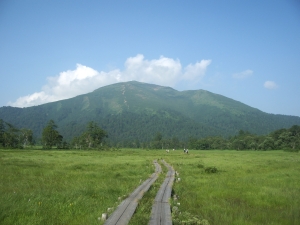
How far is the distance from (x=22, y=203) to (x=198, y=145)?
13917 cm

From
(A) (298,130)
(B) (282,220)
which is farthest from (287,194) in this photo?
(A) (298,130)

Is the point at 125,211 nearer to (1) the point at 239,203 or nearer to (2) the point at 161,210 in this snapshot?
(2) the point at 161,210

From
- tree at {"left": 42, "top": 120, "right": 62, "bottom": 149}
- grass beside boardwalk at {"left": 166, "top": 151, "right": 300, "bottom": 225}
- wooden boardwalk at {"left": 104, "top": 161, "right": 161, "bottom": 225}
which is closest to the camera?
wooden boardwalk at {"left": 104, "top": 161, "right": 161, "bottom": 225}

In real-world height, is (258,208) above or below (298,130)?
below

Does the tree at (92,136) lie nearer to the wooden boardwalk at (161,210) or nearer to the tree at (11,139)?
the tree at (11,139)

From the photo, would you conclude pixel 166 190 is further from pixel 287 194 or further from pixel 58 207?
A: pixel 287 194

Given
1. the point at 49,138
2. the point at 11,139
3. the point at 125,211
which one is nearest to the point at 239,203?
the point at 125,211

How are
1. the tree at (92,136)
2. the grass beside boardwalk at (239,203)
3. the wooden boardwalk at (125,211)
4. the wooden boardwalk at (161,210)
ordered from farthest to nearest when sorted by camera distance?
1. the tree at (92,136)
2. the grass beside boardwalk at (239,203)
3. the wooden boardwalk at (161,210)
4. the wooden boardwalk at (125,211)

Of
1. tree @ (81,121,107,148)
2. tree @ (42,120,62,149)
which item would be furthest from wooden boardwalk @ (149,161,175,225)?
tree @ (81,121,107,148)

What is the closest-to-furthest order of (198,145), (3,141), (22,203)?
1. (22,203)
2. (3,141)
3. (198,145)

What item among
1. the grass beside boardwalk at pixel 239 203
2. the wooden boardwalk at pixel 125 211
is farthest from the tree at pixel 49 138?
the wooden boardwalk at pixel 125 211

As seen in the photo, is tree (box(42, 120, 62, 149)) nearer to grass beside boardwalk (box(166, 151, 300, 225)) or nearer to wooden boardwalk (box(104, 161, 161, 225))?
grass beside boardwalk (box(166, 151, 300, 225))

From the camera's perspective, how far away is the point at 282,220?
36.6 ft

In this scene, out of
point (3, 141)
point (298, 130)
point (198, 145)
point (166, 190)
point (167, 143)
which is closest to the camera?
point (166, 190)
